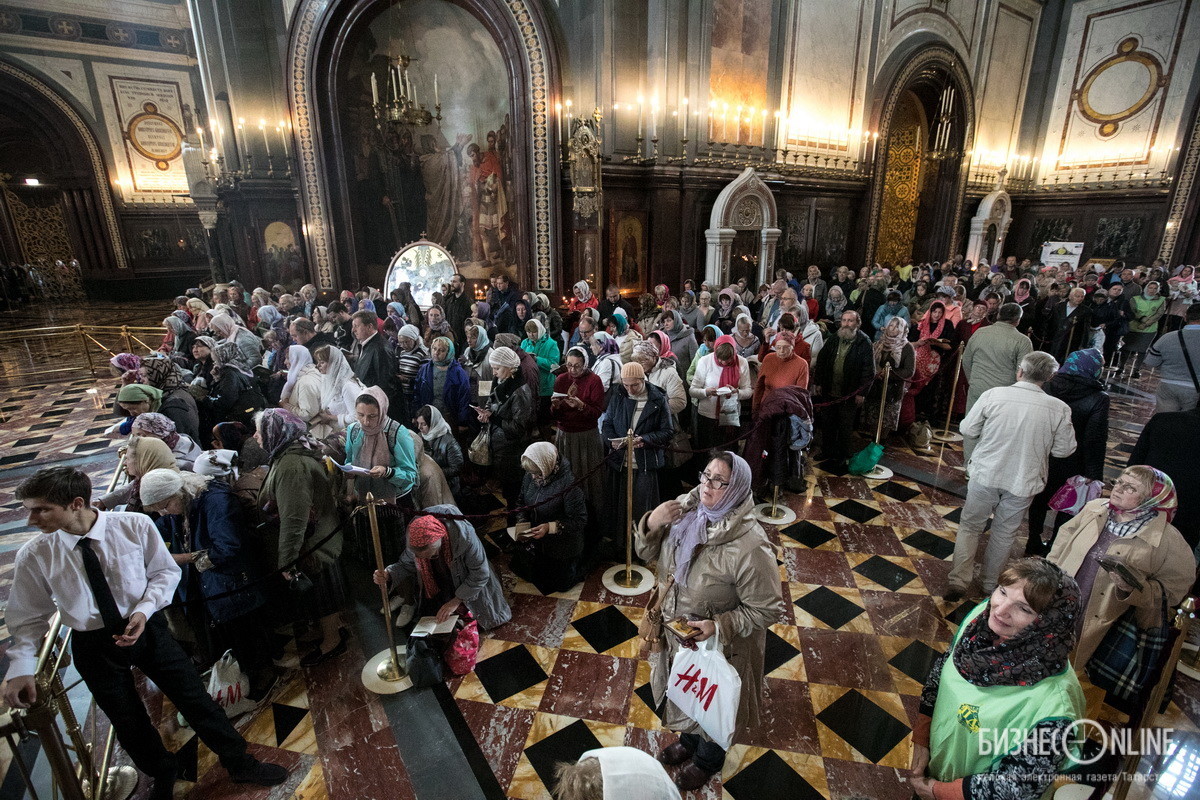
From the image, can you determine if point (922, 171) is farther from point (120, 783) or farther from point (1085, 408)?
point (120, 783)

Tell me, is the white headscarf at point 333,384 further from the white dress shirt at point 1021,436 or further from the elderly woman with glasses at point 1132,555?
the elderly woman with glasses at point 1132,555

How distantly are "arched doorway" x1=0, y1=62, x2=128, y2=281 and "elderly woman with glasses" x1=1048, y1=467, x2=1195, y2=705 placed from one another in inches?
988

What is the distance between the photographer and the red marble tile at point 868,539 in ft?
15.9

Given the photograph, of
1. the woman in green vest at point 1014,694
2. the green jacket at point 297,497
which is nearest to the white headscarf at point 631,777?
the woman in green vest at point 1014,694

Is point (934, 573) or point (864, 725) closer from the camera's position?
point (864, 725)

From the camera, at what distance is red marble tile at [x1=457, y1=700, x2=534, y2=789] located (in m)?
2.99

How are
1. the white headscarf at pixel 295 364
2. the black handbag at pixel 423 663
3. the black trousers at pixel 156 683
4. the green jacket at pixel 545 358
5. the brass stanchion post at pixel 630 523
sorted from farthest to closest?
the green jacket at pixel 545 358, the white headscarf at pixel 295 364, the brass stanchion post at pixel 630 523, the black handbag at pixel 423 663, the black trousers at pixel 156 683

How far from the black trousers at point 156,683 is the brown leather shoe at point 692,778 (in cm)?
225

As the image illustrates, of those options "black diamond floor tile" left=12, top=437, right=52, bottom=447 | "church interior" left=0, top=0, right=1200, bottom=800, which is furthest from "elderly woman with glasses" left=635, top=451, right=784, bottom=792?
"black diamond floor tile" left=12, top=437, right=52, bottom=447

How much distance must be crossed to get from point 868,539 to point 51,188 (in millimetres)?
25776

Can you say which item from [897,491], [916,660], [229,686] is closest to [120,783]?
[229,686]

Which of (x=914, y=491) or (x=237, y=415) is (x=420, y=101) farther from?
(x=914, y=491)

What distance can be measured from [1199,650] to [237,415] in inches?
303

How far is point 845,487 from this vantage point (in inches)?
235
